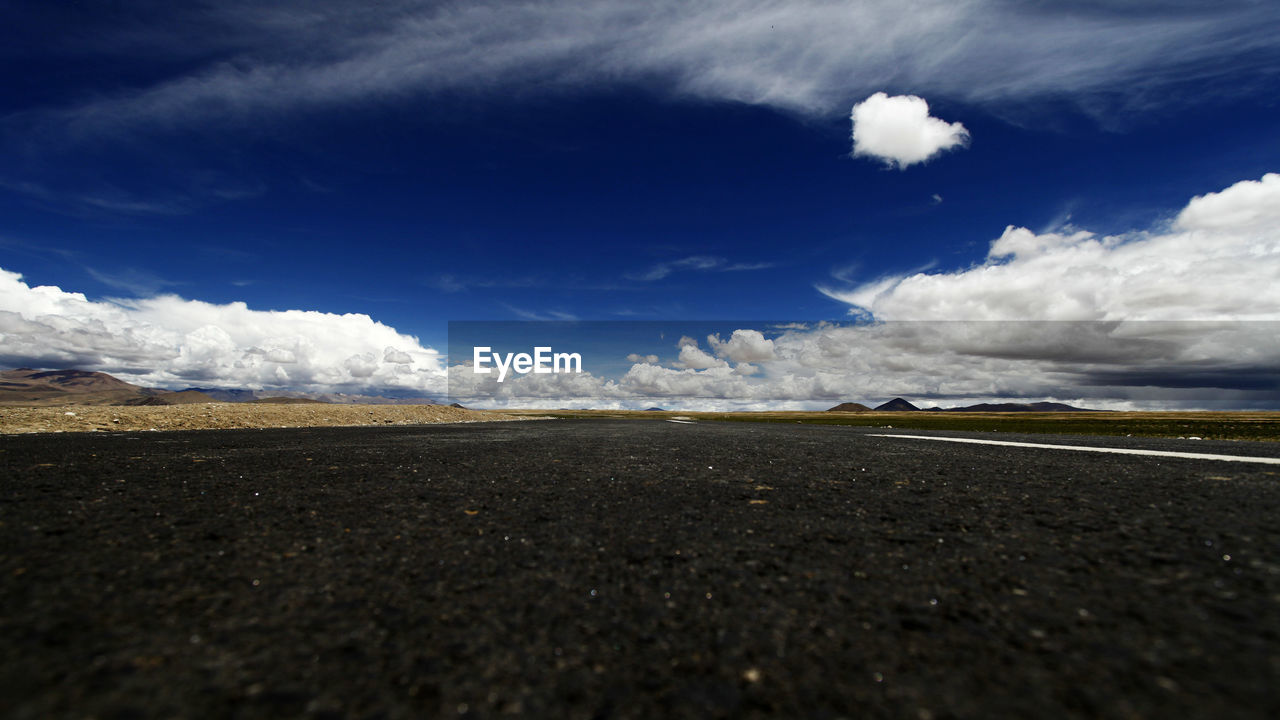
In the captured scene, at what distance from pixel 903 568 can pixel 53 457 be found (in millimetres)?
10010

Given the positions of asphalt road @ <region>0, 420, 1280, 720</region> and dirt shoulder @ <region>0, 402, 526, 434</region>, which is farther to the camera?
dirt shoulder @ <region>0, 402, 526, 434</region>

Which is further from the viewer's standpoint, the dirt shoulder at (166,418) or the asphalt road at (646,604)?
the dirt shoulder at (166,418)

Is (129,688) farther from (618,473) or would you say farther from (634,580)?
(618,473)

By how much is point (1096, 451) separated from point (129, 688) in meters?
9.37

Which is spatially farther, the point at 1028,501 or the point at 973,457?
the point at 973,457

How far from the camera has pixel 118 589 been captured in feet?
6.49

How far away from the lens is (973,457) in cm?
652

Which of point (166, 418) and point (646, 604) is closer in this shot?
point (646, 604)

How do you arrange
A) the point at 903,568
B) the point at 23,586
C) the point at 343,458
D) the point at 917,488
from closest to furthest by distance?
the point at 23,586, the point at 903,568, the point at 917,488, the point at 343,458

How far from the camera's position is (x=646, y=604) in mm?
1969

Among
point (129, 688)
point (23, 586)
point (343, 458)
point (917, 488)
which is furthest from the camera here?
point (343, 458)

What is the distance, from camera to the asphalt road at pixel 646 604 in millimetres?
1325

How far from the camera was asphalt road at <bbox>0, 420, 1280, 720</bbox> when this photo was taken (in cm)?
133

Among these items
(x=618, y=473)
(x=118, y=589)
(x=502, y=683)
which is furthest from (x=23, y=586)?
(x=618, y=473)
